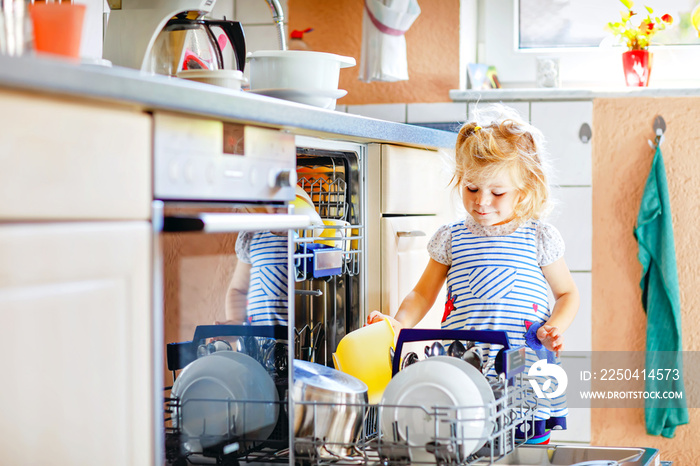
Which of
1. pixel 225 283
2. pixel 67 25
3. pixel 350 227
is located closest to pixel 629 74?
pixel 350 227

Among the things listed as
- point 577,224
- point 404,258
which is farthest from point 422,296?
point 577,224

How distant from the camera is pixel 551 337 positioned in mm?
1426

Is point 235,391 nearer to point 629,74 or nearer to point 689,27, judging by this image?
point 629,74

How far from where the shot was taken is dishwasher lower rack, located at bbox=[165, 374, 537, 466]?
1051 mm

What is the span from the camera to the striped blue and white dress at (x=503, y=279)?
155 cm

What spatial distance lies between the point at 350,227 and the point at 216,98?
0.60m

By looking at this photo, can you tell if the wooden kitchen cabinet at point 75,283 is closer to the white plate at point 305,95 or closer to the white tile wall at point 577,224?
the white plate at point 305,95

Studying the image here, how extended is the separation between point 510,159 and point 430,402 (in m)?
0.62

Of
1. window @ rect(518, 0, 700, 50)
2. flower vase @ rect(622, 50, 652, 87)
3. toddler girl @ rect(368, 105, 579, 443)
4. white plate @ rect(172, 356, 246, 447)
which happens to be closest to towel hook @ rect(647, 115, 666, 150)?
flower vase @ rect(622, 50, 652, 87)

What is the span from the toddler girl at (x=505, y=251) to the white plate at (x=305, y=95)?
0.34 metres

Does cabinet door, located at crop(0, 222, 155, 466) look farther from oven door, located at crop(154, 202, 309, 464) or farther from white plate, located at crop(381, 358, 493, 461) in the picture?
white plate, located at crop(381, 358, 493, 461)

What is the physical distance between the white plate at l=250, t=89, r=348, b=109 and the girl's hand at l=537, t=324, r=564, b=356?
0.55 m

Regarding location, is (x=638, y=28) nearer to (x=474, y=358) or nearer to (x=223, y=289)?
(x=474, y=358)

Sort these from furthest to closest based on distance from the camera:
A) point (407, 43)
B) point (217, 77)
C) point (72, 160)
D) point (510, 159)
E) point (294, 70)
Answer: point (407, 43) → point (510, 159) → point (294, 70) → point (217, 77) → point (72, 160)
